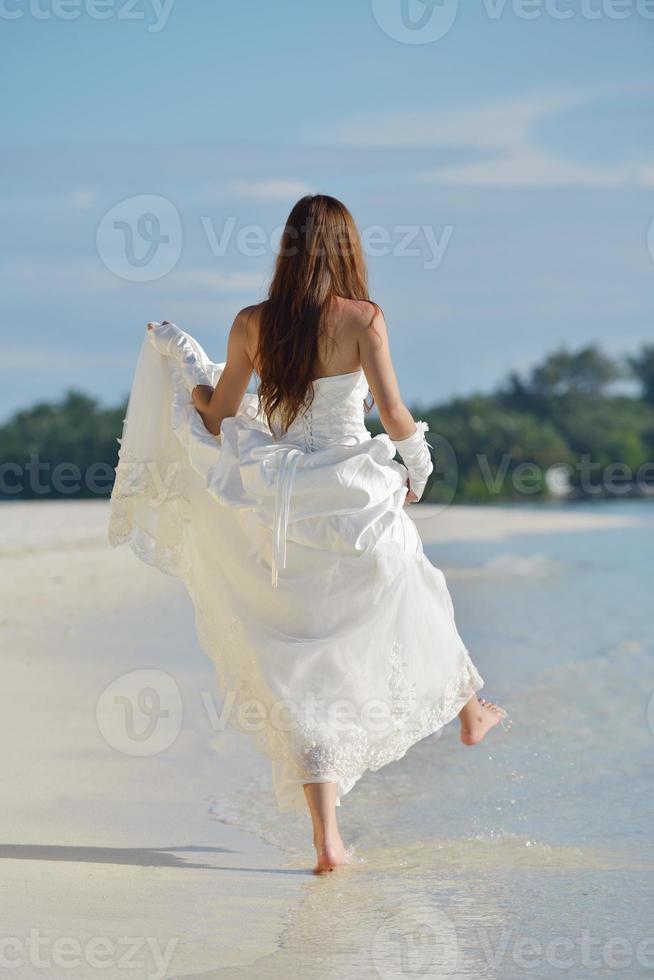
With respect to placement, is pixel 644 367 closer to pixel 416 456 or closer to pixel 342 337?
pixel 416 456

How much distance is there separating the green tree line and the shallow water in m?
20.4

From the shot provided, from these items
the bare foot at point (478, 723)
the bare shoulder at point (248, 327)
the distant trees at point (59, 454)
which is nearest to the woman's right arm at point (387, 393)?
the bare shoulder at point (248, 327)

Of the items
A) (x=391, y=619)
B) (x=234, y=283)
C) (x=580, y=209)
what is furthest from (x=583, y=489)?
(x=391, y=619)

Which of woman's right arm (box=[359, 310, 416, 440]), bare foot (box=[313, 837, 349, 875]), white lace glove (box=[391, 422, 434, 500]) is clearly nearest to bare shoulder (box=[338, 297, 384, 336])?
woman's right arm (box=[359, 310, 416, 440])

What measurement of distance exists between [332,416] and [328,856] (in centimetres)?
129

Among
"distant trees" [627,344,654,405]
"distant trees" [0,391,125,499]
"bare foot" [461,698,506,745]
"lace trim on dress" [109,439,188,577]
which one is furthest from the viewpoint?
"distant trees" [627,344,654,405]

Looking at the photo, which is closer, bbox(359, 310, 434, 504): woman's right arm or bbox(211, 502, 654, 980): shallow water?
bbox(211, 502, 654, 980): shallow water

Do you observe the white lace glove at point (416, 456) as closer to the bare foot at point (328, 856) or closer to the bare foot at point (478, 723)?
the bare foot at point (478, 723)

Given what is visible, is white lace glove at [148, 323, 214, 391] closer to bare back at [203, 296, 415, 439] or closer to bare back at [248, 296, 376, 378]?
bare back at [203, 296, 415, 439]

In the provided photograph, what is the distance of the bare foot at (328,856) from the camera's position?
3.43 meters

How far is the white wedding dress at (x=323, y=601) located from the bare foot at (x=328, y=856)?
18 cm

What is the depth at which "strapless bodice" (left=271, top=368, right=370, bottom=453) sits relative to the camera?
11.8 feet

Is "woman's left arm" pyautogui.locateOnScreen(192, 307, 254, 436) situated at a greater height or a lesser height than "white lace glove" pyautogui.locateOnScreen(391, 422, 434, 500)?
greater

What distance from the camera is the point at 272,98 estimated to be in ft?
121
